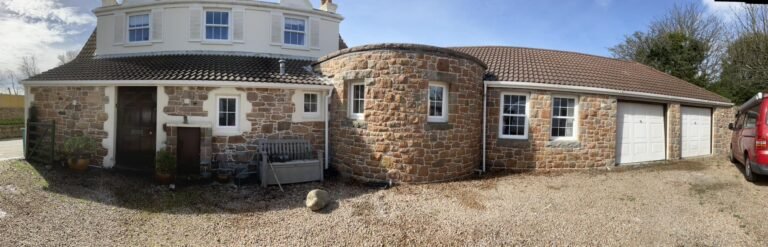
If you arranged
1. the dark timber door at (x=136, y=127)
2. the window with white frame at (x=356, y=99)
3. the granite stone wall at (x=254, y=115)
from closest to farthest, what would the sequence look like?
1. the granite stone wall at (x=254, y=115)
2. the window with white frame at (x=356, y=99)
3. the dark timber door at (x=136, y=127)

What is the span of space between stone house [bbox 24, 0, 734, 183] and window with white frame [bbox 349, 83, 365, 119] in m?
0.03

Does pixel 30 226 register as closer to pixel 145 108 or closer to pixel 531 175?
pixel 145 108

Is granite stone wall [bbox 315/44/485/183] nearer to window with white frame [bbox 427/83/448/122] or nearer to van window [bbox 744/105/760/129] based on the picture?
window with white frame [bbox 427/83/448/122]

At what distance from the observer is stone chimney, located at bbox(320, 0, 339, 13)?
14609mm

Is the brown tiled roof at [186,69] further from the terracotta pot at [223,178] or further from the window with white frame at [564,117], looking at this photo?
the window with white frame at [564,117]

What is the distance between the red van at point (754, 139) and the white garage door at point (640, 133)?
95.8 inches

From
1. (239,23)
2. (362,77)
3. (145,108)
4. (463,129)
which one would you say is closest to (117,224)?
(145,108)

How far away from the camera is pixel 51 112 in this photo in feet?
34.8

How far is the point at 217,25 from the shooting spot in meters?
13.1

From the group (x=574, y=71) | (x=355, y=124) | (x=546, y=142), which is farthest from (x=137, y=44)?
(x=574, y=71)

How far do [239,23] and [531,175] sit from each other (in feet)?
37.4

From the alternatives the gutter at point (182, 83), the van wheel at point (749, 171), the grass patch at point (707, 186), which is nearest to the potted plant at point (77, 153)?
the gutter at point (182, 83)

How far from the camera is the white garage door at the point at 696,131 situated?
44.0ft

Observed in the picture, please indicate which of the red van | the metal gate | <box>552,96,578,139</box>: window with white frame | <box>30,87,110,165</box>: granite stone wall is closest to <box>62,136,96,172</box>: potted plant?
<box>30,87,110,165</box>: granite stone wall
